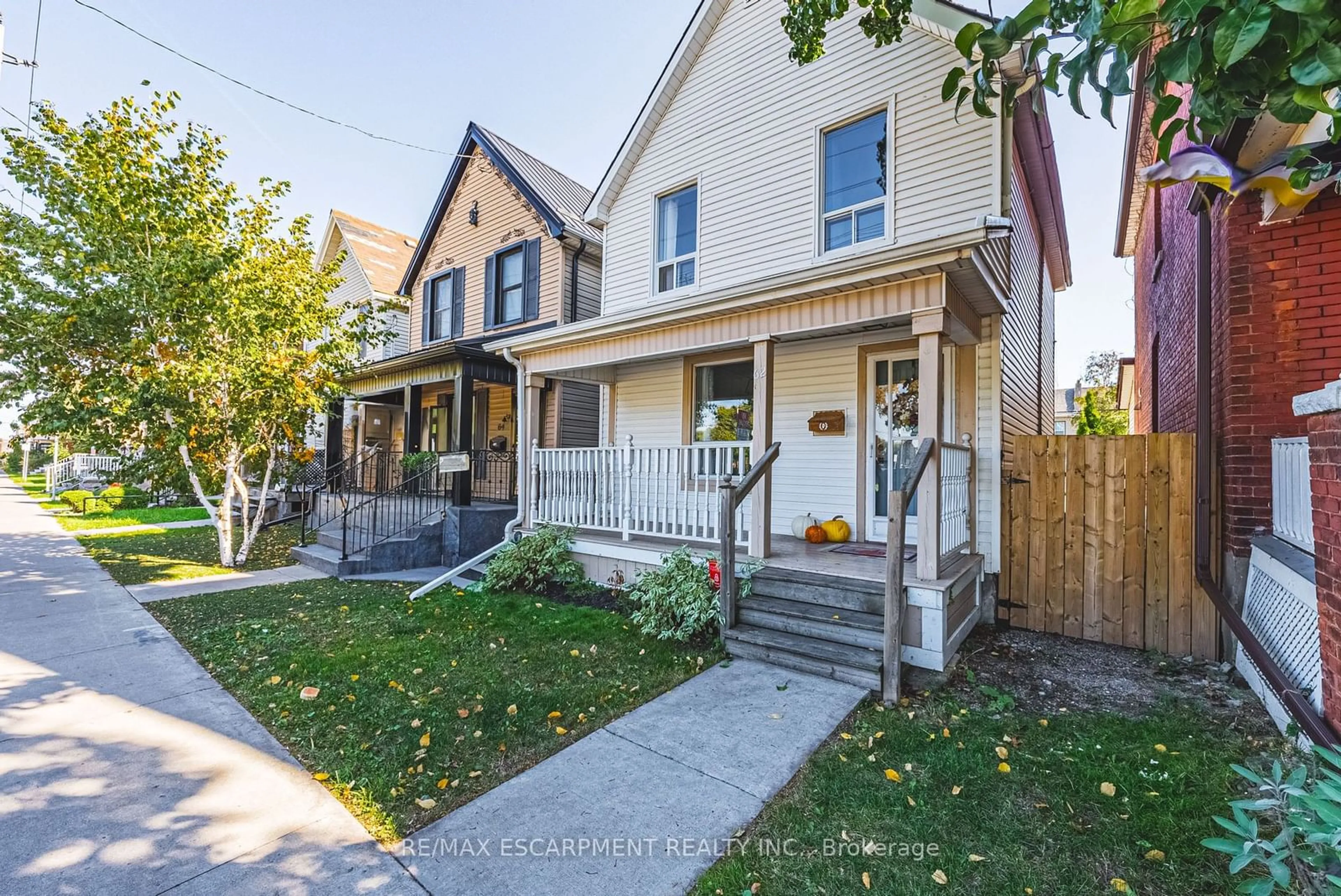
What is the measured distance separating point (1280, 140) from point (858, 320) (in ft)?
9.11

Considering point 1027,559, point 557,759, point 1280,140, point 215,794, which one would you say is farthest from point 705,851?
point 1280,140

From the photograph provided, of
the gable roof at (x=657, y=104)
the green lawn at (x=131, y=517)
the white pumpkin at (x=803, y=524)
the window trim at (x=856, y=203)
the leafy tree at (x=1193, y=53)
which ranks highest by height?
the gable roof at (x=657, y=104)

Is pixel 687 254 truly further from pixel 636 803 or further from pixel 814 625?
pixel 636 803

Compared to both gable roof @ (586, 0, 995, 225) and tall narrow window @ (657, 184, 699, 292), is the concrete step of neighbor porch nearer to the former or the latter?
tall narrow window @ (657, 184, 699, 292)

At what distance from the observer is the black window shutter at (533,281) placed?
11678mm

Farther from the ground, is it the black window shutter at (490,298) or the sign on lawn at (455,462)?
the black window shutter at (490,298)

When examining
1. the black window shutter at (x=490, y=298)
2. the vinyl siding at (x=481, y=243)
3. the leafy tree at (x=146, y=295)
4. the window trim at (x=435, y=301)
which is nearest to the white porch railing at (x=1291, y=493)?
the vinyl siding at (x=481, y=243)

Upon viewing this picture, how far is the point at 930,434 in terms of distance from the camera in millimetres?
4629

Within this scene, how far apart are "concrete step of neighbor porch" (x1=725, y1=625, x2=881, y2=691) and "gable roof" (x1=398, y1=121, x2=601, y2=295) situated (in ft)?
26.6

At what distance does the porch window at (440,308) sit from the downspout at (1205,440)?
13167 mm

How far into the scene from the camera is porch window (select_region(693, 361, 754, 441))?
8.12m

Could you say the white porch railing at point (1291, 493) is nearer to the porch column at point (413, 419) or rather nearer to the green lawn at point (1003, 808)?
the green lawn at point (1003, 808)

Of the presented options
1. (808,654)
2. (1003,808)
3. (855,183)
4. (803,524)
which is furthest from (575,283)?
(1003,808)

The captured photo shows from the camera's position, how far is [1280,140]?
12.0ft
